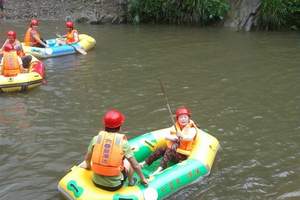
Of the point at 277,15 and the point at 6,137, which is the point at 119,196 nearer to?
the point at 6,137

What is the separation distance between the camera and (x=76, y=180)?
5809 millimetres

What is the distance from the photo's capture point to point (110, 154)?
216 inches

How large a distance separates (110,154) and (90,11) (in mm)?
15342

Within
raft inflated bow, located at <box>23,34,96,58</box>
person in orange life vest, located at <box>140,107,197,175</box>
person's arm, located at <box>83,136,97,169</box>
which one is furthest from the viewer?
raft inflated bow, located at <box>23,34,96,58</box>

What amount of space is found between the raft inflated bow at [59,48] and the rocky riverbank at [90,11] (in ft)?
16.9

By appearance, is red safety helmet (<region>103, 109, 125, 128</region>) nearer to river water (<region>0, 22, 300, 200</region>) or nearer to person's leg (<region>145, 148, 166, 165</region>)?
river water (<region>0, 22, 300, 200</region>)

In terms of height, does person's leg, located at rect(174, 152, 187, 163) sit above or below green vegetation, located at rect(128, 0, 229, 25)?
below

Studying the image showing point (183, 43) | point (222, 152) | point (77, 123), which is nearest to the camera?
point (222, 152)

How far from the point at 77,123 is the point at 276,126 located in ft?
10.6

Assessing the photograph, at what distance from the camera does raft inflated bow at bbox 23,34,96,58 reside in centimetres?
1338

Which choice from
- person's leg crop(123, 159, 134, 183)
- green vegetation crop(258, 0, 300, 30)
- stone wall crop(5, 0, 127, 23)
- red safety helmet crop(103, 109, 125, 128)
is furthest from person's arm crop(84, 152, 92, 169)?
stone wall crop(5, 0, 127, 23)

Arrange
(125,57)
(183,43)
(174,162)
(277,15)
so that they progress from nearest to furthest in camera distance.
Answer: (174,162), (125,57), (183,43), (277,15)

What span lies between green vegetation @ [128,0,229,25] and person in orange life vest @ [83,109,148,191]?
13.0 metres

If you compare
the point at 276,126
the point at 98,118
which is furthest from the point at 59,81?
the point at 276,126
